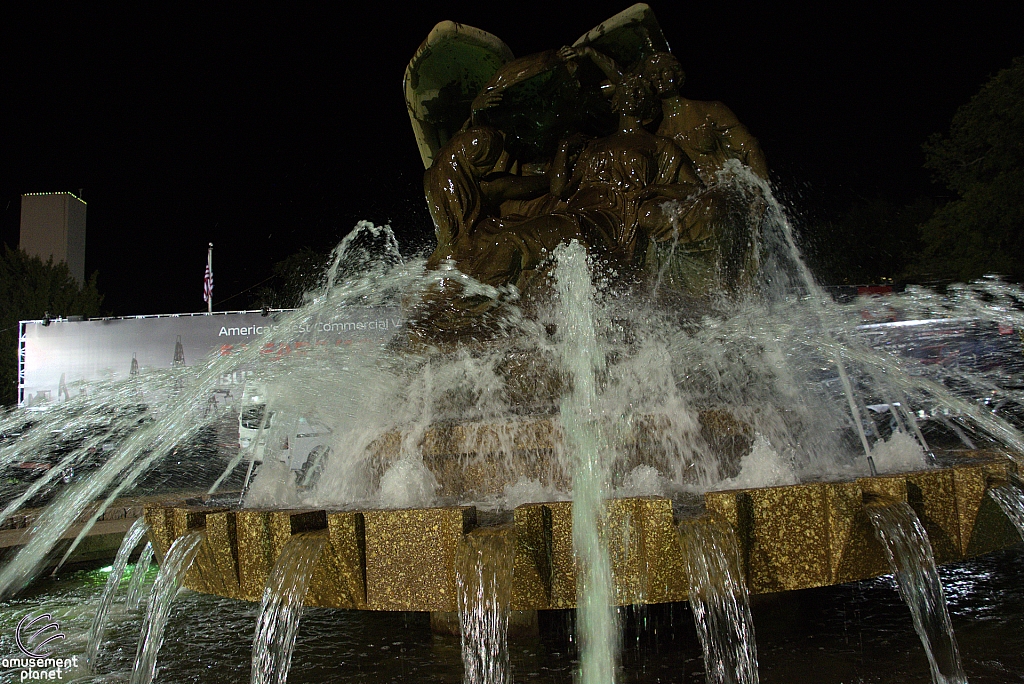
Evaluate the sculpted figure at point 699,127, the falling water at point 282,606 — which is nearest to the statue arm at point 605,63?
the sculpted figure at point 699,127

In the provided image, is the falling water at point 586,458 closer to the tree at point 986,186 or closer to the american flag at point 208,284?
the tree at point 986,186

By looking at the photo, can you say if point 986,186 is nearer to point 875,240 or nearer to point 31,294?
point 875,240

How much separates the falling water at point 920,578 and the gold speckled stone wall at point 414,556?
176 cm

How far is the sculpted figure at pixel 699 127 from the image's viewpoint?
5.82m

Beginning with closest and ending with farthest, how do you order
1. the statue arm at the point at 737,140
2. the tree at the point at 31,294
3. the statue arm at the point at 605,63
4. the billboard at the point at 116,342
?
1. the statue arm at the point at 737,140
2. the statue arm at the point at 605,63
3. the billboard at the point at 116,342
4. the tree at the point at 31,294

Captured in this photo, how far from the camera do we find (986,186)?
73.6ft

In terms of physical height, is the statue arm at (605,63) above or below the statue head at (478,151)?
above

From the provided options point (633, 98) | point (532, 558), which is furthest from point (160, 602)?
point (633, 98)

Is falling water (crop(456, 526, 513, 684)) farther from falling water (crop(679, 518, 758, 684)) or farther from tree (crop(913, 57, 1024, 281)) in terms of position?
tree (crop(913, 57, 1024, 281))

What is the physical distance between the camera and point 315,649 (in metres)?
3.88

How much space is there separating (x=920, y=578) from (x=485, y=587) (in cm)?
186

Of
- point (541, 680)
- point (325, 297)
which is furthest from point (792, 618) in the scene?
point (325, 297)

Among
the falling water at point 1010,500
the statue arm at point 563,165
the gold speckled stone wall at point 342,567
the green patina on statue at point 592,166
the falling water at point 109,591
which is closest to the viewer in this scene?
the gold speckled stone wall at point 342,567

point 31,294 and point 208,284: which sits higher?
point 31,294
